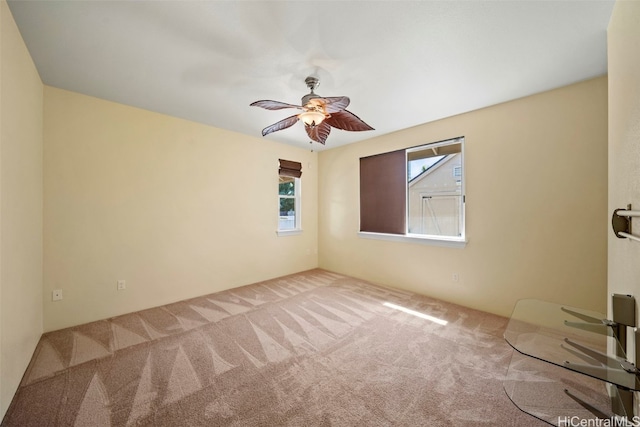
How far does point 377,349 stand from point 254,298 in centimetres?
191

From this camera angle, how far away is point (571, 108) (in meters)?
2.34

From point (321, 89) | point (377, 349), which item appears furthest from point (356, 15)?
point (377, 349)

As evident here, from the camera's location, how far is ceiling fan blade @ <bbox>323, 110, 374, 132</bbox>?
2.11 meters

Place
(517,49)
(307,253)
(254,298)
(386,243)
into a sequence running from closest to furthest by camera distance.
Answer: (517,49)
(254,298)
(386,243)
(307,253)

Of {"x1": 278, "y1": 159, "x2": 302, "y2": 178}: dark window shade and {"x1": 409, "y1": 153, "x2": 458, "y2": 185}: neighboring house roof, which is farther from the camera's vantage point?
{"x1": 278, "y1": 159, "x2": 302, "y2": 178}: dark window shade

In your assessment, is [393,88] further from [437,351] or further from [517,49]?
[437,351]

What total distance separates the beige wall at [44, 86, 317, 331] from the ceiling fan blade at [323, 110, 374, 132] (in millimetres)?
2164

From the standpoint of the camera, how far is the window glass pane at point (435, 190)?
3.33 metres

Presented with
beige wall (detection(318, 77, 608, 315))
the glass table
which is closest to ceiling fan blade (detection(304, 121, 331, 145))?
beige wall (detection(318, 77, 608, 315))

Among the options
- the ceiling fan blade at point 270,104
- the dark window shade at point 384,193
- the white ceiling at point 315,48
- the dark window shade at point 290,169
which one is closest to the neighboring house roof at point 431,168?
the dark window shade at point 384,193

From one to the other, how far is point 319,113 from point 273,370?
2.17 meters

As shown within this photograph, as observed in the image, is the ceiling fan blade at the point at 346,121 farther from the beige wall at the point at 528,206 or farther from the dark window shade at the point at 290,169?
the dark window shade at the point at 290,169

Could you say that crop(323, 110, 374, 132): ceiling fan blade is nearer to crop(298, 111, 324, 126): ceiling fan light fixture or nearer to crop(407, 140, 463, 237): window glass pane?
crop(298, 111, 324, 126): ceiling fan light fixture

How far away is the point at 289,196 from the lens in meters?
4.69
